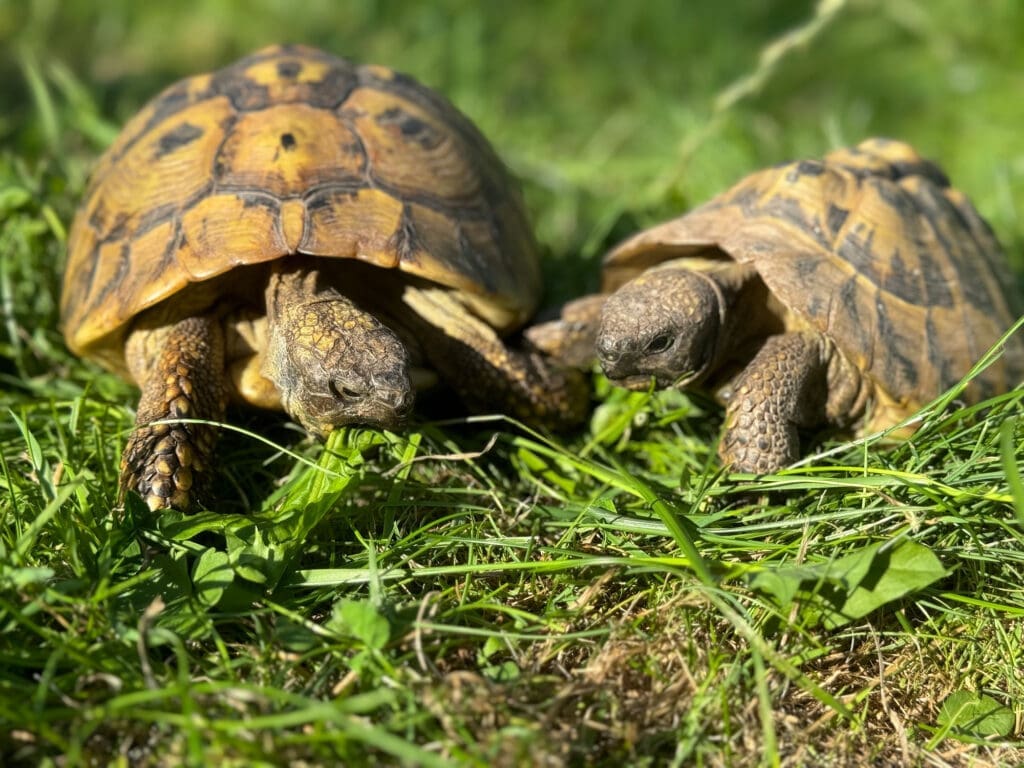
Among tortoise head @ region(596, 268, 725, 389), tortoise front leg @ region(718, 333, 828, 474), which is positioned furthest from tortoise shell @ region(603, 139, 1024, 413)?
tortoise head @ region(596, 268, 725, 389)

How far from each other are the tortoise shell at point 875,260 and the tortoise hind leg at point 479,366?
0.66 m

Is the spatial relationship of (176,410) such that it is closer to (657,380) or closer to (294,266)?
(294,266)

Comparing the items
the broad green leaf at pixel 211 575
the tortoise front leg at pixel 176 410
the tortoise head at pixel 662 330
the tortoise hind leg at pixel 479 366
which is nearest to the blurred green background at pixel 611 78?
the tortoise hind leg at pixel 479 366

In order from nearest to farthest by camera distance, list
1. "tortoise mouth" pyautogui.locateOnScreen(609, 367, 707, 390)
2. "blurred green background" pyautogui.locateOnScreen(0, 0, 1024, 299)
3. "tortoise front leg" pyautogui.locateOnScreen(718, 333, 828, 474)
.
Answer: "tortoise front leg" pyautogui.locateOnScreen(718, 333, 828, 474) → "tortoise mouth" pyautogui.locateOnScreen(609, 367, 707, 390) → "blurred green background" pyautogui.locateOnScreen(0, 0, 1024, 299)

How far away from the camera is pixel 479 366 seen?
2.98 meters

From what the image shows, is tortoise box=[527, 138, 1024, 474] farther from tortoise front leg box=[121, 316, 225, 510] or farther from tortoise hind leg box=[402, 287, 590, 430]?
tortoise front leg box=[121, 316, 225, 510]

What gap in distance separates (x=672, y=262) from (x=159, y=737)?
230 centimetres

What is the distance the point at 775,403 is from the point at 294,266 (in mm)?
1525

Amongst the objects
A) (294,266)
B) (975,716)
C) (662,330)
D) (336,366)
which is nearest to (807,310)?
(662,330)

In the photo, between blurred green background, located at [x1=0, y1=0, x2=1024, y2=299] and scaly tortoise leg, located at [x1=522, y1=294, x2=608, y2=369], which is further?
blurred green background, located at [x1=0, y1=0, x2=1024, y2=299]

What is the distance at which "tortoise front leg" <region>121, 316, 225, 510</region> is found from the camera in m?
2.41

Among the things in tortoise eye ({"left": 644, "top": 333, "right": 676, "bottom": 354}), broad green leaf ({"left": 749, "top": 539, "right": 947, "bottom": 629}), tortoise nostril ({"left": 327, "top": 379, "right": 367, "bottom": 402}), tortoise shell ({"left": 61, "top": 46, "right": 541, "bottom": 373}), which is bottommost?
broad green leaf ({"left": 749, "top": 539, "right": 947, "bottom": 629})

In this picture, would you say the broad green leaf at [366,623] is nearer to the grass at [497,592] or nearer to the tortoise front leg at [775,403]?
the grass at [497,592]

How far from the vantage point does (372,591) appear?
206cm
